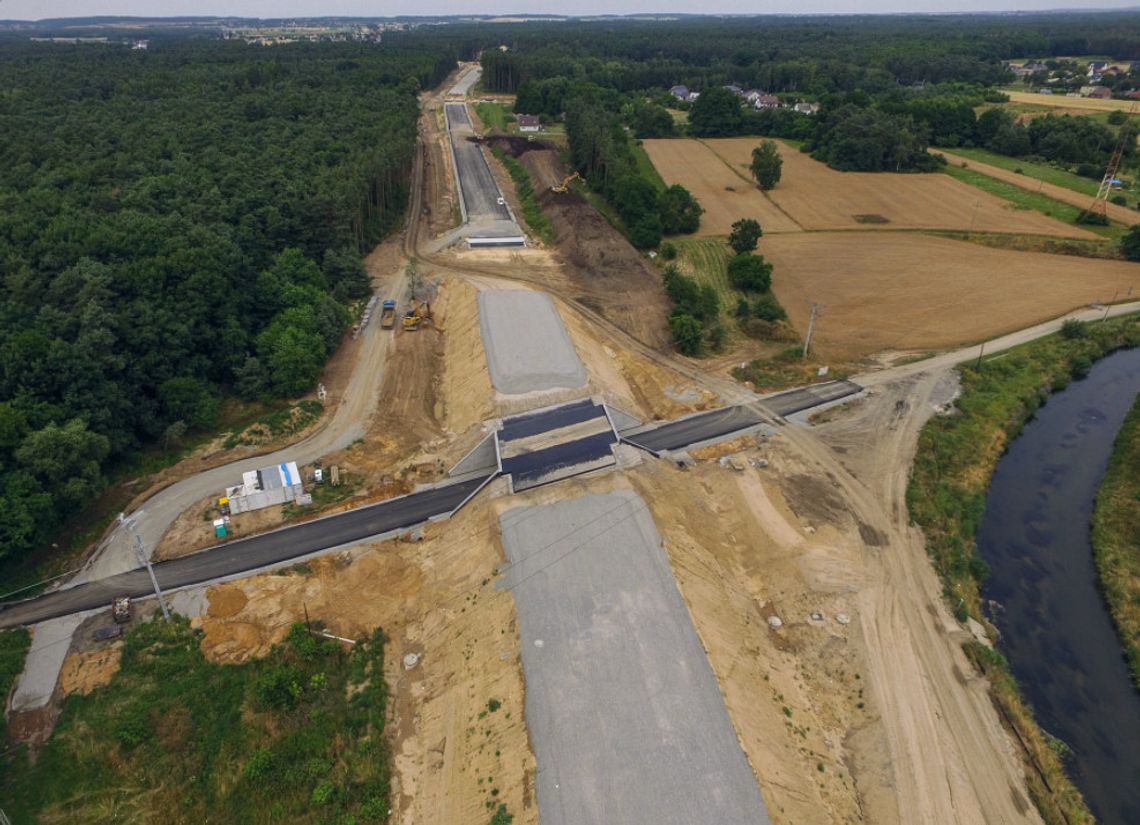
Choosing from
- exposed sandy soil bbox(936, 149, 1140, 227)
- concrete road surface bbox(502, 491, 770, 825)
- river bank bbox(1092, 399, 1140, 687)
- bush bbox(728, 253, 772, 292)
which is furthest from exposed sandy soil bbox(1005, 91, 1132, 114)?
concrete road surface bbox(502, 491, 770, 825)

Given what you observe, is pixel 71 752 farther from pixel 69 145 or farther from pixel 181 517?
pixel 69 145

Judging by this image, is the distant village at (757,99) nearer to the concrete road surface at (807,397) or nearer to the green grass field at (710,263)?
the green grass field at (710,263)

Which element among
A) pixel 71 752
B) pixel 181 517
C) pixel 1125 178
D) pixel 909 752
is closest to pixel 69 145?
pixel 181 517

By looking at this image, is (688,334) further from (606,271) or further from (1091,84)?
(1091,84)

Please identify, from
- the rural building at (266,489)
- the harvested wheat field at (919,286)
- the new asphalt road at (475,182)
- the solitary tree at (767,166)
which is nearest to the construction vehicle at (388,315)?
the rural building at (266,489)

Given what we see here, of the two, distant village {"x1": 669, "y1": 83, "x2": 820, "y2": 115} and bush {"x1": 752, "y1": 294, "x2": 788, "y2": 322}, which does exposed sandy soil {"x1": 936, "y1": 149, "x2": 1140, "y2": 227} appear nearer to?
distant village {"x1": 669, "y1": 83, "x2": 820, "y2": 115}

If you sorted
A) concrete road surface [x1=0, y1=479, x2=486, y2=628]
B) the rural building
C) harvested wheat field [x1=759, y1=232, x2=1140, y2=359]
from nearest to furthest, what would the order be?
concrete road surface [x1=0, y1=479, x2=486, y2=628] → the rural building → harvested wheat field [x1=759, y1=232, x2=1140, y2=359]
